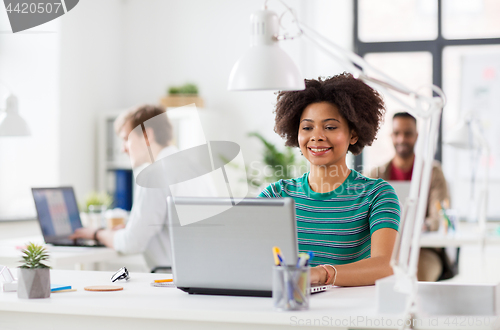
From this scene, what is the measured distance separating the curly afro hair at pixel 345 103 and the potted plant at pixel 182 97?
3.22 m

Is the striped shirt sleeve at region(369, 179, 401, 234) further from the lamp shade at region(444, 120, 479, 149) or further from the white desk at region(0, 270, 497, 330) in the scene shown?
the lamp shade at region(444, 120, 479, 149)

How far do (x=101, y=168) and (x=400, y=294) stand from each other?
441cm

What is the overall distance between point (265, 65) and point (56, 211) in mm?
1998

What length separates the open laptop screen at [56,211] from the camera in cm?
301

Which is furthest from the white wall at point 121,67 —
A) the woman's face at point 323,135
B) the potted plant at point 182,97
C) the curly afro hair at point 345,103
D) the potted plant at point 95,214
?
the woman's face at point 323,135

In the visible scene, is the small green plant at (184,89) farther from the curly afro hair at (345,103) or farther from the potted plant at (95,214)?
the curly afro hair at (345,103)

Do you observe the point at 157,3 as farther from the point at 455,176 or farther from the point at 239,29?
the point at 455,176

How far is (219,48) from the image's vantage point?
17.8 feet

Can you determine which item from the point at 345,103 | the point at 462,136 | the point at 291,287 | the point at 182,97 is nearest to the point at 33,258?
the point at 291,287

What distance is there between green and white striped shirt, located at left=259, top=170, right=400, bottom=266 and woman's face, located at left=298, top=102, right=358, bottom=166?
3.8 inches

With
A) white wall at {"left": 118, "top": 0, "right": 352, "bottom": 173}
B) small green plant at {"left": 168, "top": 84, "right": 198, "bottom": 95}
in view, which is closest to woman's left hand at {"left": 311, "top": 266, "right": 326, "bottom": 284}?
white wall at {"left": 118, "top": 0, "right": 352, "bottom": 173}

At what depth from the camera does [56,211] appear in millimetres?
3078

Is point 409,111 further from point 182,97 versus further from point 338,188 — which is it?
point 182,97

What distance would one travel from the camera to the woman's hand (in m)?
1.55
